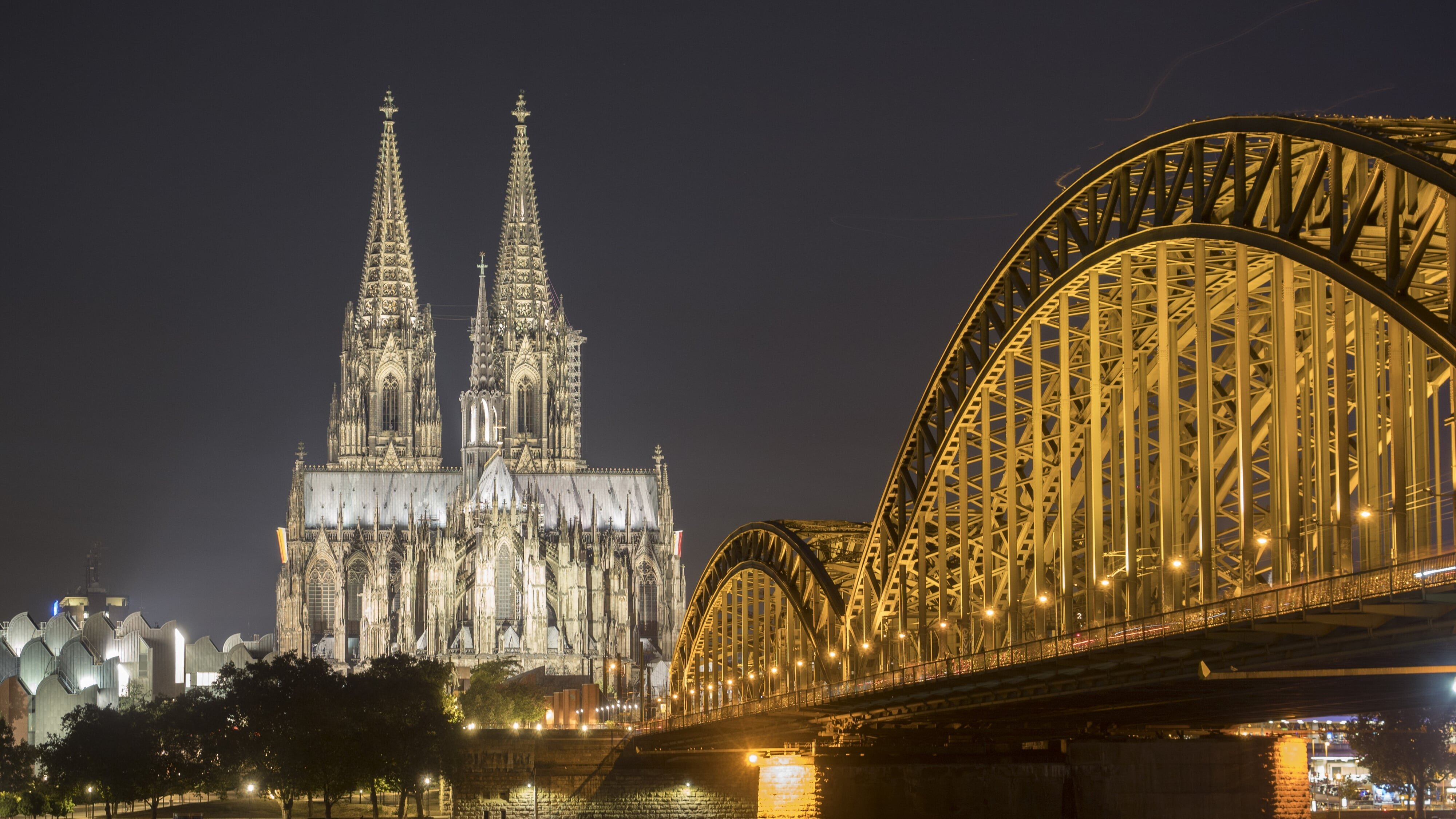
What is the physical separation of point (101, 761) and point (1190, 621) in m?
90.8

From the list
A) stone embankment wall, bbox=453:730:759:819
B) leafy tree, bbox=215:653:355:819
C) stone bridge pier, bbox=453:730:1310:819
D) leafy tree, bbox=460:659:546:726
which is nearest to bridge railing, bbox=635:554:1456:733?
stone bridge pier, bbox=453:730:1310:819

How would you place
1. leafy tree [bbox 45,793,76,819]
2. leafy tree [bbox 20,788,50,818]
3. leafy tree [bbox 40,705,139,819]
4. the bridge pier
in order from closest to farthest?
the bridge pier → leafy tree [bbox 40,705,139,819] → leafy tree [bbox 45,793,76,819] → leafy tree [bbox 20,788,50,818]

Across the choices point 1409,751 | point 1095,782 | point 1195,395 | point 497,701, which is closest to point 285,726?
point 497,701

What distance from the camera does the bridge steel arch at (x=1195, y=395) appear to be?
3675cm

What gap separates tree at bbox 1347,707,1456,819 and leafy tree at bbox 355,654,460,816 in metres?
54.3

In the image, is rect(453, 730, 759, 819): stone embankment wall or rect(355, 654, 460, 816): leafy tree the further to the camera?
rect(453, 730, 759, 819): stone embankment wall

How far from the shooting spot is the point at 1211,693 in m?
49.6

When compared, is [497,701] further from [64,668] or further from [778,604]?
[778,604]

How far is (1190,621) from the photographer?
41.4 metres

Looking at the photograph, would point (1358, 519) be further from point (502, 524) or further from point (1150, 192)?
point (502, 524)

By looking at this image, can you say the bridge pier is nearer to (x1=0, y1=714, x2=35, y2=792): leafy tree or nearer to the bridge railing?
the bridge railing

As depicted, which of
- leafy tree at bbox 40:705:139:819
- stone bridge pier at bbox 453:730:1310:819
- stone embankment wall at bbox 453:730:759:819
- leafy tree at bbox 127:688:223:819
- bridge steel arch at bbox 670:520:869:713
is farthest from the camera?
leafy tree at bbox 127:688:223:819

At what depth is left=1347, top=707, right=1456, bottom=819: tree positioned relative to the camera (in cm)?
11338

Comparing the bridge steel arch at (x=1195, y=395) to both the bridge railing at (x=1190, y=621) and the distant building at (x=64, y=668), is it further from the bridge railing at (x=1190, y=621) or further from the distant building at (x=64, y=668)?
the distant building at (x=64, y=668)
